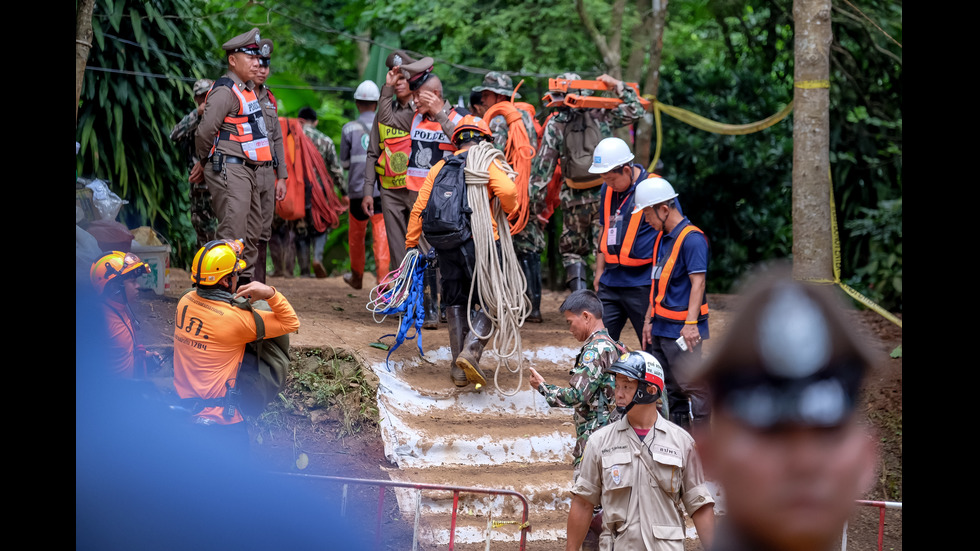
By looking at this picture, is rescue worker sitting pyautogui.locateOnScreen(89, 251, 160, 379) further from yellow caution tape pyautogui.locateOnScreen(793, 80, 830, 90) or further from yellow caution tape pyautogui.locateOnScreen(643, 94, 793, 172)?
yellow caution tape pyautogui.locateOnScreen(643, 94, 793, 172)

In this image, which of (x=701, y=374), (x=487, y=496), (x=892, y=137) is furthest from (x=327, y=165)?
(x=701, y=374)

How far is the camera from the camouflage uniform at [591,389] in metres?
4.86

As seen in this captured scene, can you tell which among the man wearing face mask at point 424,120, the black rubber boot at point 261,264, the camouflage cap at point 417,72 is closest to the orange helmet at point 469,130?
the man wearing face mask at point 424,120

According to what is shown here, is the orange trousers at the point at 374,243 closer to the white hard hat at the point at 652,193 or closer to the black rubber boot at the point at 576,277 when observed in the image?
the black rubber boot at the point at 576,277

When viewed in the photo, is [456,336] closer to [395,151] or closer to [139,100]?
[395,151]

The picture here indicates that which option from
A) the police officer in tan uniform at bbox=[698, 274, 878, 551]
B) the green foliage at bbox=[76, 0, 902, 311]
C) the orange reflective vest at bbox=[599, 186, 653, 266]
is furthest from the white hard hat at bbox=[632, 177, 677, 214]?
the police officer in tan uniform at bbox=[698, 274, 878, 551]

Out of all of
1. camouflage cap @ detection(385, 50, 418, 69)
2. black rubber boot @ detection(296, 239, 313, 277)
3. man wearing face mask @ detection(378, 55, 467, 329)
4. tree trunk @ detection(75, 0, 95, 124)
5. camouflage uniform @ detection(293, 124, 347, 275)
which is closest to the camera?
tree trunk @ detection(75, 0, 95, 124)

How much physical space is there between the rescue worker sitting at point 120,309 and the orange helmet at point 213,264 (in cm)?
45

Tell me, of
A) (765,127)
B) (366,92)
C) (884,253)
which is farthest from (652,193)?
(884,253)

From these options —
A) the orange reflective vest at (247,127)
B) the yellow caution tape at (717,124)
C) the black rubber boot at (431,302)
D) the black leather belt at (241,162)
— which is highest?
the yellow caution tape at (717,124)

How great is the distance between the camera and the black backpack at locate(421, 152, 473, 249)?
6328 mm

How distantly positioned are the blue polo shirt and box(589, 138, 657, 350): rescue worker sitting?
33cm

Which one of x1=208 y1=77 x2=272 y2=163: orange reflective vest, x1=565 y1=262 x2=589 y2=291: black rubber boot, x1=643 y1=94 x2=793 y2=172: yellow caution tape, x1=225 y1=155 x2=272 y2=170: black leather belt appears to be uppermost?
x1=643 y1=94 x2=793 y2=172: yellow caution tape

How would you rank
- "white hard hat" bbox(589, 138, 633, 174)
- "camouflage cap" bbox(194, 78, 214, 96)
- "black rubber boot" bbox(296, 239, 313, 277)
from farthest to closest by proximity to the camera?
"black rubber boot" bbox(296, 239, 313, 277) → "camouflage cap" bbox(194, 78, 214, 96) → "white hard hat" bbox(589, 138, 633, 174)
